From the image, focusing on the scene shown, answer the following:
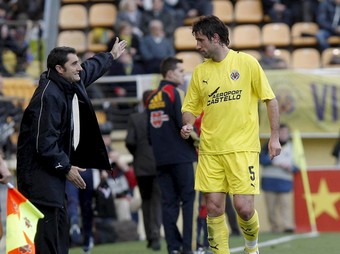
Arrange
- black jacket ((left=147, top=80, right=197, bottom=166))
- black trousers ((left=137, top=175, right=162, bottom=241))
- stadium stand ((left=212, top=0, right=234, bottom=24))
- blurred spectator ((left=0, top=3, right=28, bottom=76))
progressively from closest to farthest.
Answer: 1. black jacket ((left=147, top=80, right=197, bottom=166))
2. black trousers ((left=137, top=175, right=162, bottom=241))
3. blurred spectator ((left=0, top=3, right=28, bottom=76))
4. stadium stand ((left=212, top=0, right=234, bottom=24))

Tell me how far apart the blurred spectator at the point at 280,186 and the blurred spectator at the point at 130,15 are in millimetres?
4175

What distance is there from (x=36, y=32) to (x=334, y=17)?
5.73 meters

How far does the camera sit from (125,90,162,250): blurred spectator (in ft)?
48.2

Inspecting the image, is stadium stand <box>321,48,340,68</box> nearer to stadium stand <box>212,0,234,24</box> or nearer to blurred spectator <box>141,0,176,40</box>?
stadium stand <box>212,0,234,24</box>

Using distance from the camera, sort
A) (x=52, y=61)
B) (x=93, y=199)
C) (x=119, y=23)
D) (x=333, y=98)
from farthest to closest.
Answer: (x=119, y=23)
(x=333, y=98)
(x=93, y=199)
(x=52, y=61)

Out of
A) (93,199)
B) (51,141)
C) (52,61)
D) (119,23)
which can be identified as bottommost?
(93,199)

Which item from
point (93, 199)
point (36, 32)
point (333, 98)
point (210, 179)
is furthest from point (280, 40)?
point (210, 179)

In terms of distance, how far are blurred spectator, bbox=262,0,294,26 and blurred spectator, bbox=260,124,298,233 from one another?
4295mm

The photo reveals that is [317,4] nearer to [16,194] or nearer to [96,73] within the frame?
[96,73]

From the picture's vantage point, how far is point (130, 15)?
834 inches

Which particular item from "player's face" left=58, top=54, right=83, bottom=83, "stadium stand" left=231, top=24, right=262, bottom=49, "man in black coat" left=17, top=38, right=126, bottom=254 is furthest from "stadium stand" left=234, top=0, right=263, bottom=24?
"player's face" left=58, top=54, right=83, bottom=83

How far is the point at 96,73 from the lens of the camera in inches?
380

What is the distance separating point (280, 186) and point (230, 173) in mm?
8466

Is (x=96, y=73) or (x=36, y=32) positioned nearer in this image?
(x=96, y=73)
